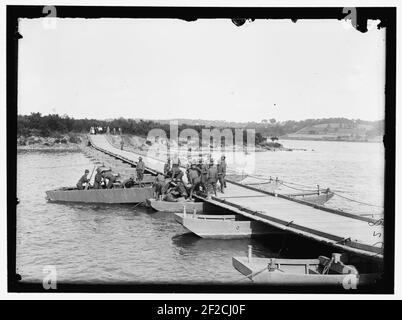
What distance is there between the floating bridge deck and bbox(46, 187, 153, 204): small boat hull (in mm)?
3826

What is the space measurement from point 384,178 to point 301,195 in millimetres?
10570

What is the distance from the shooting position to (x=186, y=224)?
13883 millimetres

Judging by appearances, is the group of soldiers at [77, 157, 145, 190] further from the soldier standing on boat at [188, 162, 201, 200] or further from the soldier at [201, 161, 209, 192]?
the soldier at [201, 161, 209, 192]

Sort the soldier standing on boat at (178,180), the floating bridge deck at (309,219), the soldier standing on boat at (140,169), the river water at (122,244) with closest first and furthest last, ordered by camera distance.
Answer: the floating bridge deck at (309,219), the river water at (122,244), the soldier standing on boat at (178,180), the soldier standing on boat at (140,169)

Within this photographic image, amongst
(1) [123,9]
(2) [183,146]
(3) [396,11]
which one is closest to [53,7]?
(1) [123,9]

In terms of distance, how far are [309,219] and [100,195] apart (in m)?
9.72

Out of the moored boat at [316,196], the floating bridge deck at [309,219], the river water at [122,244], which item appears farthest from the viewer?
the moored boat at [316,196]

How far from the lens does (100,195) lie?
20125 millimetres

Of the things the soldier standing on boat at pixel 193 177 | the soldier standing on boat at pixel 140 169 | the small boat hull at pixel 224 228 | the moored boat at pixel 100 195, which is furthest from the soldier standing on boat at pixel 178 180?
the small boat hull at pixel 224 228

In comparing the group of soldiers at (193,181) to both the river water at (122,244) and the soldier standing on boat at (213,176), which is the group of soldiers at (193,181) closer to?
the soldier standing on boat at (213,176)

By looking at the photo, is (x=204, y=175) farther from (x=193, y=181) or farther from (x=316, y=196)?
(x=316, y=196)

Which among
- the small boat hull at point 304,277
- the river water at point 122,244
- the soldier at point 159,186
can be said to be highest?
the soldier at point 159,186

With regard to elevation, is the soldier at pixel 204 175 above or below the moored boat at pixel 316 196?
above

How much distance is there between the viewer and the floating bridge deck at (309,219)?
1056 centimetres
